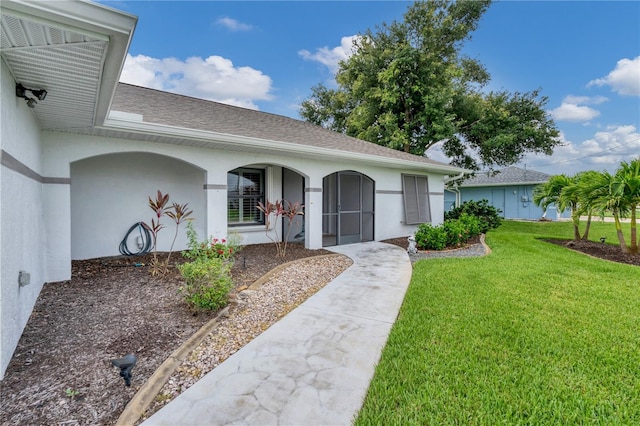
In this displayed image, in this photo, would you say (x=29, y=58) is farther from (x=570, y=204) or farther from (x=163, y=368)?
(x=570, y=204)

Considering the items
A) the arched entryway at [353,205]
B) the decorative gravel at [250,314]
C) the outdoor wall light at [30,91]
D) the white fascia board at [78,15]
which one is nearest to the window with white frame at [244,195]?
the arched entryway at [353,205]

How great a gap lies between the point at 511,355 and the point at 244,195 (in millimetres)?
7171

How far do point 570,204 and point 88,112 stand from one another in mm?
12706

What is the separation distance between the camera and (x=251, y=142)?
6367 mm

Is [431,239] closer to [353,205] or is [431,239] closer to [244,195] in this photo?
[353,205]

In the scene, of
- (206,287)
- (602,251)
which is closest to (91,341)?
(206,287)

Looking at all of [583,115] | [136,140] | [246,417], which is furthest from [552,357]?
[583,115]

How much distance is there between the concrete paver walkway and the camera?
6.84ft

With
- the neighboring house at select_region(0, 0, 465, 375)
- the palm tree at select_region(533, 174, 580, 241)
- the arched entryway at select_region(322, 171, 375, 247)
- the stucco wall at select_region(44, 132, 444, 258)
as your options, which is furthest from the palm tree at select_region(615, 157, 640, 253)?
the stucco wall at select_region(44, 132, 444, 258)

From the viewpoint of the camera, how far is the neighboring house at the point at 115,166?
2.37 m

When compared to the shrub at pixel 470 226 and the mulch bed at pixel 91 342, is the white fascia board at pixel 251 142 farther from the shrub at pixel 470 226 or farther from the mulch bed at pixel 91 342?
the mulch bed at pixel 91 342

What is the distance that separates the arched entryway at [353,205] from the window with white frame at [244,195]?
2275mm

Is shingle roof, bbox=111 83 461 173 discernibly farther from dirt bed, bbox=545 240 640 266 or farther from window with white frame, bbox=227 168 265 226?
dirt bed, bbox=545 240 640 266

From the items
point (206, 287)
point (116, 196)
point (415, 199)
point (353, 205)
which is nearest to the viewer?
point (206, 287)
